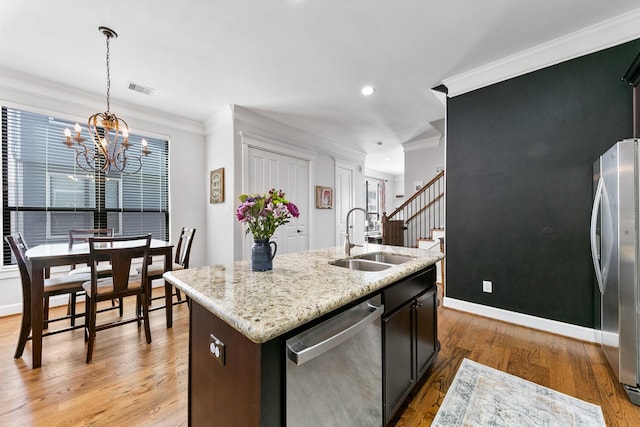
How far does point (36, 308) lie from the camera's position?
207cm

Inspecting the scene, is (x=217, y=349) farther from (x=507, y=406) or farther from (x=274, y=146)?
(x=274, y=146)

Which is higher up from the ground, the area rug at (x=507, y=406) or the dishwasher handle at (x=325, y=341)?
the dishwasher handle at (x=325, y=341)

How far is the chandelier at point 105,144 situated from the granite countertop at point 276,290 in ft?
6.64

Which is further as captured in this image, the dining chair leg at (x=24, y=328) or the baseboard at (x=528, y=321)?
the baseboard at (x=528, y=321)

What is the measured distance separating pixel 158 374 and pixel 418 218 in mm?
4752

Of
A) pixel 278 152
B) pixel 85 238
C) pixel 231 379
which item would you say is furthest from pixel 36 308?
pixel 278 152

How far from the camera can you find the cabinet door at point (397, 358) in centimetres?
139

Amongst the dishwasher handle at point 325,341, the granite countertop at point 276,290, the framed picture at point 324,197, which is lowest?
the dishwasher handle at point 325,341

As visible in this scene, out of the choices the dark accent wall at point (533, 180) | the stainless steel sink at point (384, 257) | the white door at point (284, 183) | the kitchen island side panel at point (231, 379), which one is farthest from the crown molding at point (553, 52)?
the kitchen island side panel at point (231, 379)

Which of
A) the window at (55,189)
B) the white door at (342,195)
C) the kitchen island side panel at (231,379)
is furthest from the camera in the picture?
the white door at (342,195)

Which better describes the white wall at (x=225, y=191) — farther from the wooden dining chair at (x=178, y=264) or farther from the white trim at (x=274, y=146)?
the wooden dining chair at (x=178, y=264)

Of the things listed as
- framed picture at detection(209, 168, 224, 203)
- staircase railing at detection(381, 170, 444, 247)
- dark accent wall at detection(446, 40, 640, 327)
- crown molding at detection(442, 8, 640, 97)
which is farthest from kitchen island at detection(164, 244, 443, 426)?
staircase railing at detection(381, 170, 444, 247)

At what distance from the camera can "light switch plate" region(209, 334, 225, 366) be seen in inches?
39.9

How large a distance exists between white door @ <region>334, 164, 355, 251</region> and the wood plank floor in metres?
3.51
